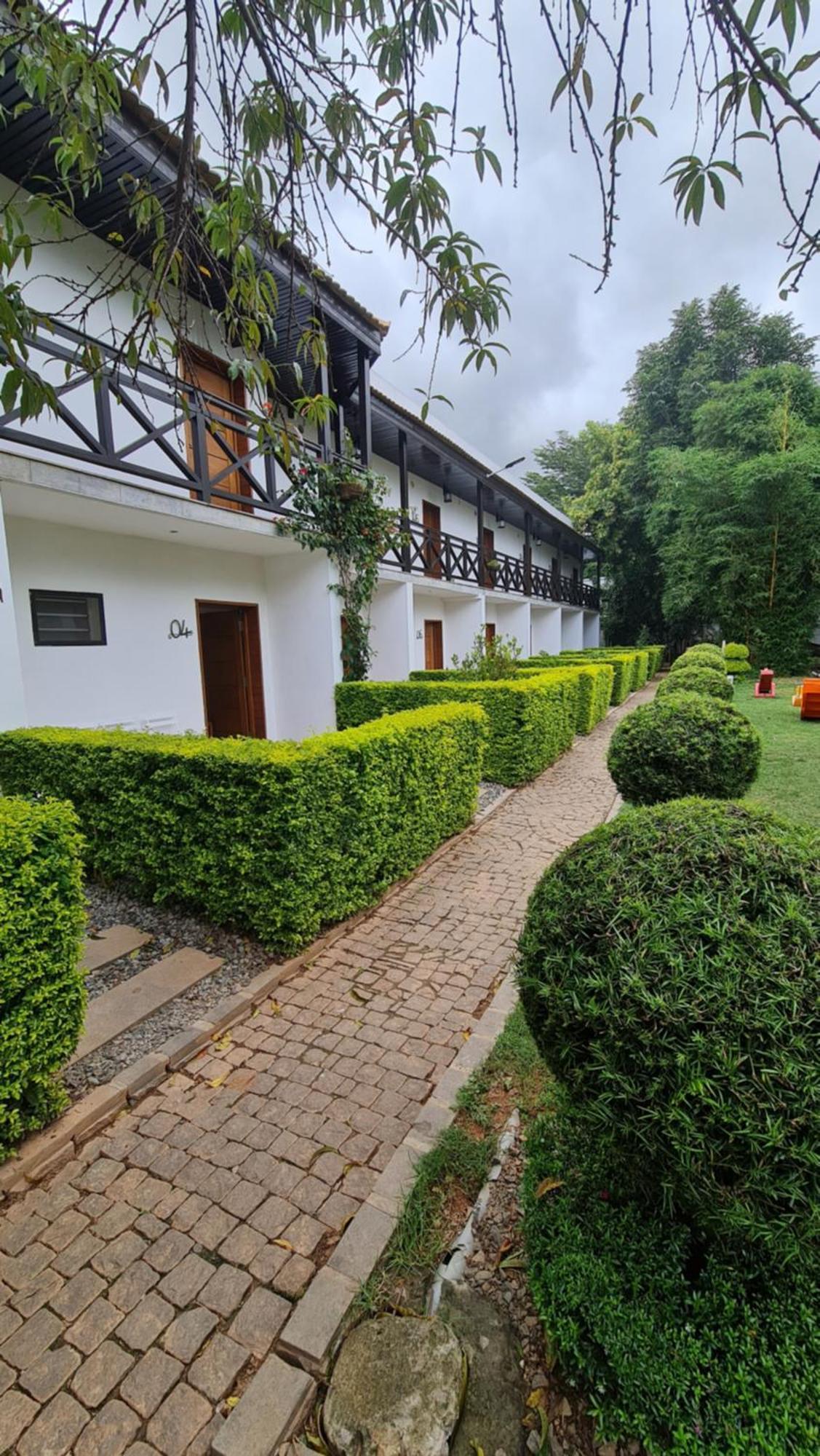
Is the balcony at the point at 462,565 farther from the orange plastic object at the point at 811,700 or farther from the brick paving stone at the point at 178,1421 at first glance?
the brick paving stone at the point at 178,1421

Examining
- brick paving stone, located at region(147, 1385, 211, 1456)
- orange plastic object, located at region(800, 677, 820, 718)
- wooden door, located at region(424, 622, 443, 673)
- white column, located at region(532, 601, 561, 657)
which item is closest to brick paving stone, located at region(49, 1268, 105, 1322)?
brick paving stone, located at region(147, 1385, 211, 1456)

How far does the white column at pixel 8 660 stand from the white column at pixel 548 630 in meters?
20.1

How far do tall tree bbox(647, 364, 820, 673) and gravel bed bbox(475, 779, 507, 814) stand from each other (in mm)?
18420

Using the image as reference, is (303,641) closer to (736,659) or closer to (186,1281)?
(186,1281)

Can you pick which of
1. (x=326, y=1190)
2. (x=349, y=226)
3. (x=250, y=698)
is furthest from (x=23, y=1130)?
(x=250, y=698)

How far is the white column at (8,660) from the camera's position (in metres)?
4.71

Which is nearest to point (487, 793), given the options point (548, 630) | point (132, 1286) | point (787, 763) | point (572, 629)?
point (787, 763)

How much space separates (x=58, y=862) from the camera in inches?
92.8

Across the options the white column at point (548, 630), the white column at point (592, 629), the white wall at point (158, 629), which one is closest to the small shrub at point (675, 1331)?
the white wall at point (158, 629)

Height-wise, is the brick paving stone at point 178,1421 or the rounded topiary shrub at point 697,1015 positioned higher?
the rounded topiary shrub at point 697,1015

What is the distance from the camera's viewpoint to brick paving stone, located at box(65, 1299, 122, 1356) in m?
1.66

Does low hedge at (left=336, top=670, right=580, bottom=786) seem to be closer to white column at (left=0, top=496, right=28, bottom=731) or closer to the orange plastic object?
white column at (left=0, top=496, right=28, bottom=731)

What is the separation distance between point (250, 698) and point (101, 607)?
303 centimetres

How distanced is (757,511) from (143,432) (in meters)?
21.6
